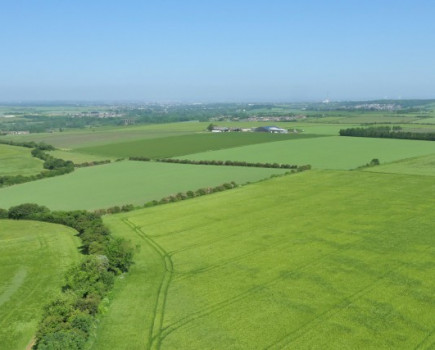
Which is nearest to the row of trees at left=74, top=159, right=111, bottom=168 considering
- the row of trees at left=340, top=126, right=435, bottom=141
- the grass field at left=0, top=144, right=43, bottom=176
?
the grass field at left=0, top=144, right=43, bottom=176

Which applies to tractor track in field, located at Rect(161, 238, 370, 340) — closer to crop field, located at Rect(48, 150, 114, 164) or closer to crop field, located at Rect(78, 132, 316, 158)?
crop field, located at Rect(78, 132, 316, 158)

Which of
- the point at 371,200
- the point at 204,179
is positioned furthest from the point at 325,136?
the point at 371,200

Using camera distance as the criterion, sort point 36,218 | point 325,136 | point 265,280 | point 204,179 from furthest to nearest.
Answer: point 325,136
point 204,179
point 36,218
point 265,280

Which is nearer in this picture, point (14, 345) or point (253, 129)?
point (14, 345)

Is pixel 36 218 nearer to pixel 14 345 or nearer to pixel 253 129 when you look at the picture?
pixel 14 345

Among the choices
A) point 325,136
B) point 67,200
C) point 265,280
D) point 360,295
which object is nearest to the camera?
point 360,295

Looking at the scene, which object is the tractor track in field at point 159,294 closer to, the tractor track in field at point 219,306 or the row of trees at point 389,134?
the tractor track in field at point 219,306

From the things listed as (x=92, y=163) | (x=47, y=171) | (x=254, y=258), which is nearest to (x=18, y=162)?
(x=92, y=163)

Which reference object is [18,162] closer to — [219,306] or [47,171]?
[47,171]
